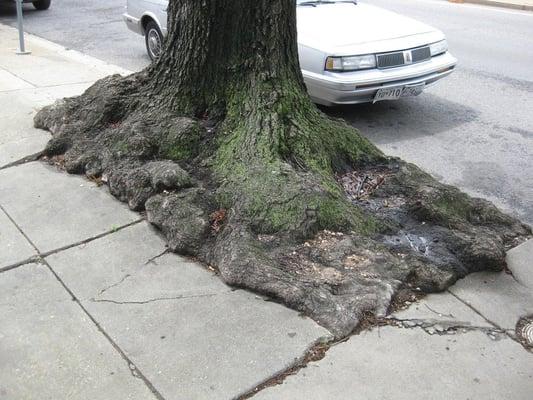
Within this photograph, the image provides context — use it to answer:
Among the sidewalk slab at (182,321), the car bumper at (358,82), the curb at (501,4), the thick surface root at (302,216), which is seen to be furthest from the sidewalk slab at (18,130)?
the curb at (501,4)

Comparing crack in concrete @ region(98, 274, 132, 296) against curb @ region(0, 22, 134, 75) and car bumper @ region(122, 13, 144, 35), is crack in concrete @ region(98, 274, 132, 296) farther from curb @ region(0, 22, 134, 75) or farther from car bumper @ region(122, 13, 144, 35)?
car bumper @ region(122, 13, 144, 35)

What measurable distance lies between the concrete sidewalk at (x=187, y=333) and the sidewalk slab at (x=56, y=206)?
0.02 meters

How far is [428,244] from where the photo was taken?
3.87 meters

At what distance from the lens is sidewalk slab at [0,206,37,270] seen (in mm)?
3783

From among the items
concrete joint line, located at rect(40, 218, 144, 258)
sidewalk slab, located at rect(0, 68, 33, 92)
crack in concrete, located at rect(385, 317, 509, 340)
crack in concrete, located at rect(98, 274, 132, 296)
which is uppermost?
crack in concrete, located at rect(385, 317, 509, 340)

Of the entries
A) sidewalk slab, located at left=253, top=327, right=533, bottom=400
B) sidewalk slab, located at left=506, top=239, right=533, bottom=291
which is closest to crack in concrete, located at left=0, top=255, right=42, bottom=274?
sidewalk slab, located at left=253, top=327, right=533, bottom=400

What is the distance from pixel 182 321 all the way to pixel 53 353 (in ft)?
2.17

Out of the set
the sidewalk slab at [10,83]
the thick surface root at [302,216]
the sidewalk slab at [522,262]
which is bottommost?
the sidewalk slab at [10,83]

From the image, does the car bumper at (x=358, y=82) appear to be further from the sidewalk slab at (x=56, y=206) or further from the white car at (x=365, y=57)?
the sidewalk slab at (x=56, y=206)

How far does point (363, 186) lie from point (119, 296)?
2.05 metres

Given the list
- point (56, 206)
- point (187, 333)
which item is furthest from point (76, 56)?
point (187, 333)

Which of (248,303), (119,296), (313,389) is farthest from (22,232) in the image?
(313,389)

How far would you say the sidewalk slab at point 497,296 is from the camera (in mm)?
3391

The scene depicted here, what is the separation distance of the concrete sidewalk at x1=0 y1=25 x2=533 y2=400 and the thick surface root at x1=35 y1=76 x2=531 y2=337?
5.3 inches
